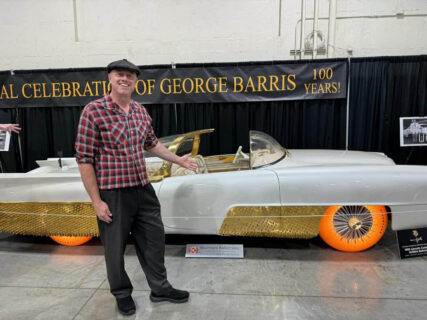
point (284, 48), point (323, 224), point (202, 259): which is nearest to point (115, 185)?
point (202, 259)

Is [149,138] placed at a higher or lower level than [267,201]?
higher

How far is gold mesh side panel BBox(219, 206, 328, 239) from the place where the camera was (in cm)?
234

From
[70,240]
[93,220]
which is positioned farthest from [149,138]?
[70,240]

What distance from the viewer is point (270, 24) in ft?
14.6

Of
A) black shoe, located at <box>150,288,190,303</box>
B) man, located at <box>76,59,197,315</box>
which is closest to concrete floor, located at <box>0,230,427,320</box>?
black shoe, located at <box>150,288,190,303</box>

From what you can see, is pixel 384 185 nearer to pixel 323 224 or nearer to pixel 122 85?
pixel 323 224

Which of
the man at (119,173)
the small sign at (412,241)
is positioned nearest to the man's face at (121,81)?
the man at (119,173)

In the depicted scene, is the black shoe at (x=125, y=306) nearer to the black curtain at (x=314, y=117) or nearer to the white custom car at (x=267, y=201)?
the white custom car at (x=267, y=201)

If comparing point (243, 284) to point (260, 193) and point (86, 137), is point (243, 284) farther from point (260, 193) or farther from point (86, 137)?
point (86, 137)

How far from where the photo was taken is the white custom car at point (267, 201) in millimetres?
2305

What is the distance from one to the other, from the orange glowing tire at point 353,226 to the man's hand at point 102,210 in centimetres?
161

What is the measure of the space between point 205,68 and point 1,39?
342cm

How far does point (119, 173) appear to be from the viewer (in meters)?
1.64

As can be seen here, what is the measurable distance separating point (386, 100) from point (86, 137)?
4.11 meters
